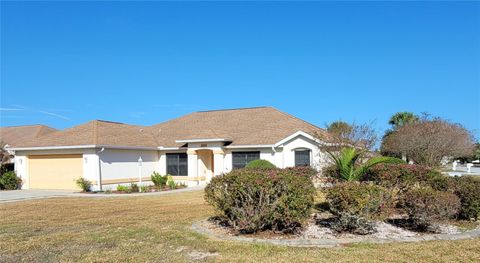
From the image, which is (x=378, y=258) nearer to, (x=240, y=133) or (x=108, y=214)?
(x=108, y=214)

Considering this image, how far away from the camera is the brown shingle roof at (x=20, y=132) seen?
37.3m

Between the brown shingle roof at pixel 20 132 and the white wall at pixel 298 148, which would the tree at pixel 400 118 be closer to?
the white wall at pixel 298 148

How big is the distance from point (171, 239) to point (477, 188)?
780 cm

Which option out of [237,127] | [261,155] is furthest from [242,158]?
[237,127]

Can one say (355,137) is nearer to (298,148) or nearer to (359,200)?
(298,148)

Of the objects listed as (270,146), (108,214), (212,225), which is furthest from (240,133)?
(212,225)

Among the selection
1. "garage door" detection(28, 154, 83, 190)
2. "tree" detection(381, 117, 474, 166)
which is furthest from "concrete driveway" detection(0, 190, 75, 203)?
"tree" detection(381, 117, 474, 166)

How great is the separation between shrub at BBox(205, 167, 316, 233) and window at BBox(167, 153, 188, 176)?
20.4 meters

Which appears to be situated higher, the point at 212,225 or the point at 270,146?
the point at 270,146

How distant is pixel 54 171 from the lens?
26.7 m

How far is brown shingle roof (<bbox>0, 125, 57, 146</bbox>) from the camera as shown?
37269 mm

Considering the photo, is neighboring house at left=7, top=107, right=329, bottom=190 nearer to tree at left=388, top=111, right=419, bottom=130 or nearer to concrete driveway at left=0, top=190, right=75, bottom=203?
concrete driveway at left=0, top=190, right=75, bottom=203

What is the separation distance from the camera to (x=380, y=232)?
29.3 ft

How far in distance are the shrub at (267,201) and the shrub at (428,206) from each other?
228 centimetres
